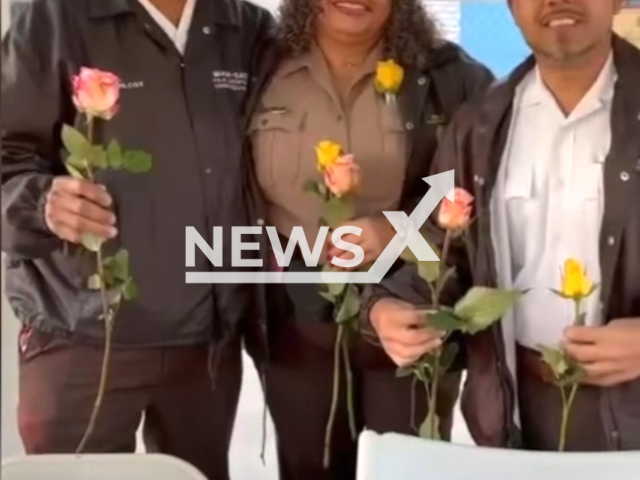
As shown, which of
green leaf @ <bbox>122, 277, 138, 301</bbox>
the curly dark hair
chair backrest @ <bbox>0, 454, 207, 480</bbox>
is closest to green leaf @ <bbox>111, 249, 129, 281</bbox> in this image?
green leaf @ <bbox>122, 277, 138, 301</bbox>

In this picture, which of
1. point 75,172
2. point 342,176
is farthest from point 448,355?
point 75,172

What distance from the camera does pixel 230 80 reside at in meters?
1.39

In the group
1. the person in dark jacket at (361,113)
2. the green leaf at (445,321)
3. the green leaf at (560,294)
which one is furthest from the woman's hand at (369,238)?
the green leaf at (560,294)

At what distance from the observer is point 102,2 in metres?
1.35

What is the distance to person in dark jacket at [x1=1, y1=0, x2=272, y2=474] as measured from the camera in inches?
52.7

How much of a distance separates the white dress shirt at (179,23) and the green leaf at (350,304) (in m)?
0.37

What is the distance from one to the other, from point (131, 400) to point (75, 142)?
1.10ft

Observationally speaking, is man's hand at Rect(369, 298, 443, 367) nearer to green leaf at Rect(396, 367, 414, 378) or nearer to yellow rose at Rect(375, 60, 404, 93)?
green leaf at Rect(396, 367, 414, 378)

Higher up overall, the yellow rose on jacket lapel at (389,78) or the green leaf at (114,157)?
the yellow rose on jacket lapel at (389,78)

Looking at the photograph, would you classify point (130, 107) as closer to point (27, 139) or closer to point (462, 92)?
point (27, 139)

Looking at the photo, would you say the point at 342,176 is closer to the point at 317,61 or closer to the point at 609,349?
the point at 317,61

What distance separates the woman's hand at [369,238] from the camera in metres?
1.37

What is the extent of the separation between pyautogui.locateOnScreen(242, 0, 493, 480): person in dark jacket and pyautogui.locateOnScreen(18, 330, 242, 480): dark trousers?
0.16m

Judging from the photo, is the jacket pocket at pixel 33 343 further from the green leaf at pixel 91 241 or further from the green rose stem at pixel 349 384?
the green rose stem at pixel 349 384
